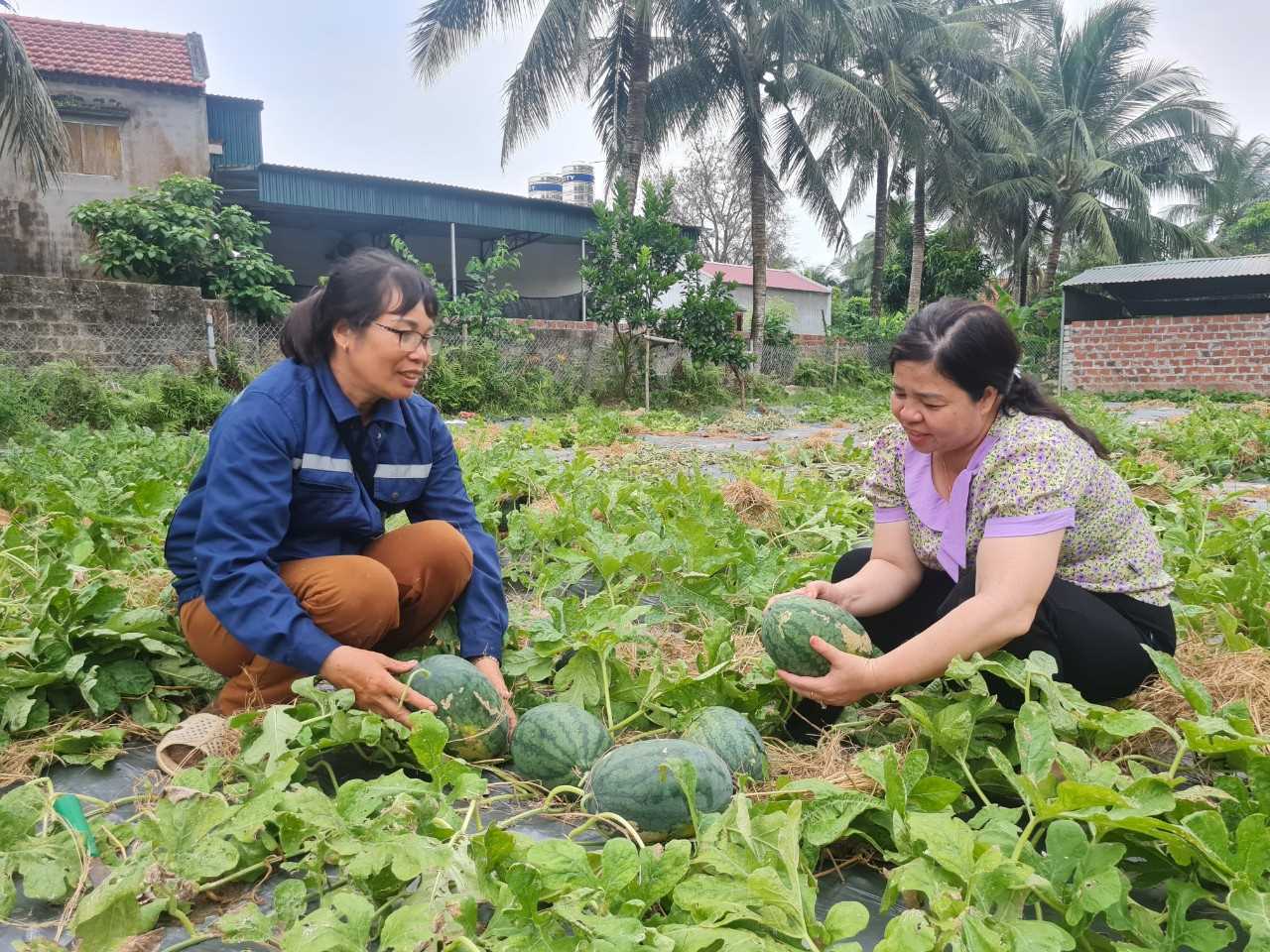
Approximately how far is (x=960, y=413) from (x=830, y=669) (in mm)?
660

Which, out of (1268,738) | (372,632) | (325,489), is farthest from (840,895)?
(325,489)

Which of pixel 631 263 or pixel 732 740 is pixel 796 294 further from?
pixel 732 740

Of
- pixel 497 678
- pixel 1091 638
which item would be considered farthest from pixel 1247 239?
pixel 497 678

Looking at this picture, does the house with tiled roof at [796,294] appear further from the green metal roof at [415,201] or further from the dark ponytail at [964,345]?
the dark ponytail at [964,345]

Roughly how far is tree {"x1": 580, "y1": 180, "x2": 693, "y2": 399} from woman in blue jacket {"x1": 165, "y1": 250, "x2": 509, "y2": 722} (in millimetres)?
13373

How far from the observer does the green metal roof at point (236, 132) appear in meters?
16.6

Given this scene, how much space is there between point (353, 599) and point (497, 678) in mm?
411

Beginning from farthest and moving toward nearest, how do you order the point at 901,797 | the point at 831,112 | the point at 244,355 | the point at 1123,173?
the point at 1123,173
the point at 831,112
the point at 244,355
the point at 901,797

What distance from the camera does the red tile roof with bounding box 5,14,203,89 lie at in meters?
15.7

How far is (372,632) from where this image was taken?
2.40 metres

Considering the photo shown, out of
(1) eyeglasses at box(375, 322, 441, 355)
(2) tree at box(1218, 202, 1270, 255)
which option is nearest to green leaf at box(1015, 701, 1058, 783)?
(1) eyeglasses at box(375, 322, 441, 355)

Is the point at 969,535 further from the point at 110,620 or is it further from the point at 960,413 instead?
the point at 110,620

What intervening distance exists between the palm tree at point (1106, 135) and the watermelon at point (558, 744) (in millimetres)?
27751

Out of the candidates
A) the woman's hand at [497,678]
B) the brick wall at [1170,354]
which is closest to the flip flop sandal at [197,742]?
the woman's hand at [497,678]
